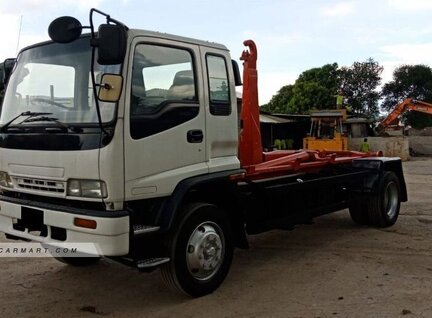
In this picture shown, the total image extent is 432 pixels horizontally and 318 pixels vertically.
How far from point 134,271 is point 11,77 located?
248 centimetres

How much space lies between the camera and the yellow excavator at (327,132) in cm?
2439

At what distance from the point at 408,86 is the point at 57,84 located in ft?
184

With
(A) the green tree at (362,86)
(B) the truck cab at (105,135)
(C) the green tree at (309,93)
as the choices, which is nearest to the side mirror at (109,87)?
(B) the truck cab at (105,135)

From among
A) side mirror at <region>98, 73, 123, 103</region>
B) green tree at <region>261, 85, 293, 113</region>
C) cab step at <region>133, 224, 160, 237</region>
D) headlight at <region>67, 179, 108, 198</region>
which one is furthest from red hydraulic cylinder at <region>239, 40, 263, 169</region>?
green tree at <region>261, 85, 293, 113</region>

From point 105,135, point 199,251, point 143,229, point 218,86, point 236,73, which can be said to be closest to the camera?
point 105,135

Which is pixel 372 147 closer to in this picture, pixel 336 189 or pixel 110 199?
pixel 336 189

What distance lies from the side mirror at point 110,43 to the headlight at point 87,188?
100 centimetres

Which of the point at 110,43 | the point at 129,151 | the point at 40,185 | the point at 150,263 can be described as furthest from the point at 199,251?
the point at 110,43

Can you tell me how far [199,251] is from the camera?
15.0ft

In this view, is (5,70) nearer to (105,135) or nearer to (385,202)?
(105,135)

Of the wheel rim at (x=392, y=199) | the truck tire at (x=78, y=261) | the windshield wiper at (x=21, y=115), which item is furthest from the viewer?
the wheel rim at (x=392, y=199)

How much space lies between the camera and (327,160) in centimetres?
701

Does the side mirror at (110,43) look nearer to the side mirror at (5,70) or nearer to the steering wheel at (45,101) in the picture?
the steering wheel at (45,101)

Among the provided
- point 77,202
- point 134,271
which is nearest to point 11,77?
point 77,202
